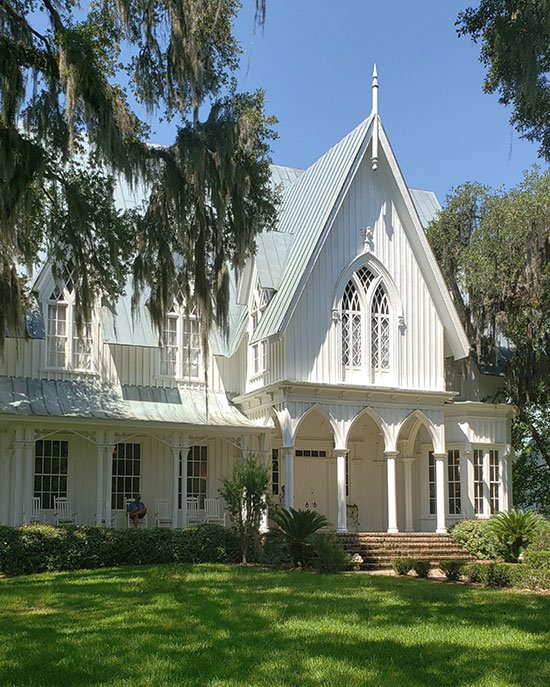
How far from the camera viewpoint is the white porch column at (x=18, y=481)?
65.8 feet

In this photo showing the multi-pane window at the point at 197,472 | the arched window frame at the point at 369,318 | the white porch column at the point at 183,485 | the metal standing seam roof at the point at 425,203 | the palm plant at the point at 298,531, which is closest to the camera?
the palm plant at the point at 298,531

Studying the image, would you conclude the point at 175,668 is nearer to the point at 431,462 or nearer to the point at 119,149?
the point at 119,149

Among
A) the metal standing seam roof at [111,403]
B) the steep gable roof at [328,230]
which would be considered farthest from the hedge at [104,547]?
the steep gable roof at [328,230]

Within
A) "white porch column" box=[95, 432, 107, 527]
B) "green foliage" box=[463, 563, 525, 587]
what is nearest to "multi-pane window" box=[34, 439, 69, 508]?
"white porch column" box=[95, 432, 107, 527]

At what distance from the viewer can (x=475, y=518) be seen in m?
24.3

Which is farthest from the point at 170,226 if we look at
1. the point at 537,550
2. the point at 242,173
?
the point at 537,550

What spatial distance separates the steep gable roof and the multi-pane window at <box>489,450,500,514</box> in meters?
3.39

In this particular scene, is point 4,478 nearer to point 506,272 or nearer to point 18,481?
point 18,481

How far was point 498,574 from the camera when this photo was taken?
15664mm

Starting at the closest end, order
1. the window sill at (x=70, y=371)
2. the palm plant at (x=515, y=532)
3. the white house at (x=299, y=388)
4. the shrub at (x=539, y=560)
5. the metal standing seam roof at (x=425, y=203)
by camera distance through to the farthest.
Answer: the shrub at (x=539, y=560) → the palm plant at (x=515, y=532) → the white house at (x=299, y=388) → the window sill at (x=70, y=371) → the metal standing seam roof at (x=425, y=203)

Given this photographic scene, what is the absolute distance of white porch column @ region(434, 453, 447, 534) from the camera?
2289 cm

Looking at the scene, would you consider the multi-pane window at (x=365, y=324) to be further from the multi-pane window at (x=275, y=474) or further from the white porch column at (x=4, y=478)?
the white porch column at (x=4, y=478)

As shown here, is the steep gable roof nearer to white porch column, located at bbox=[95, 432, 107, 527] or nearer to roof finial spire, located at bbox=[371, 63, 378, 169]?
roof finial spire, located at bbox=[371, 63, 378, 169]

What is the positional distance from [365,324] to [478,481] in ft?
19.6
